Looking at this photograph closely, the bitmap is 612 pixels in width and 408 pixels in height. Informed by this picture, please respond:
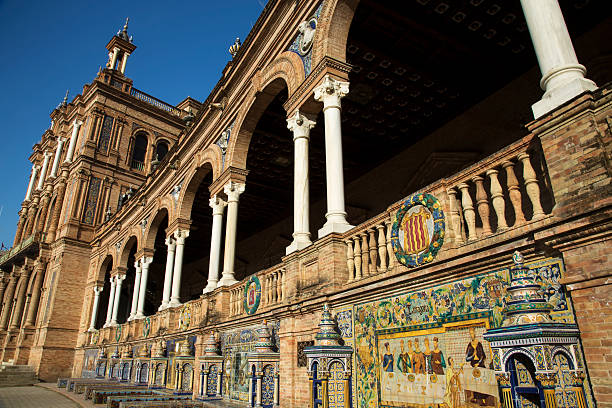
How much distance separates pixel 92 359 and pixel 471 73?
23.6m

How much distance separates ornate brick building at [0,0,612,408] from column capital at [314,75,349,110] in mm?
30

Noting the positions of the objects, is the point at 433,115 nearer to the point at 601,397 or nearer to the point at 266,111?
the point at 266,111

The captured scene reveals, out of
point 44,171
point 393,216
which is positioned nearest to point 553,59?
point 393,216

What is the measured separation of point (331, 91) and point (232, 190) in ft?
16.7

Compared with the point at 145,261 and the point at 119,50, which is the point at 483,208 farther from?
the point at 119,50

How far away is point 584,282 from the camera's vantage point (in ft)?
11.4

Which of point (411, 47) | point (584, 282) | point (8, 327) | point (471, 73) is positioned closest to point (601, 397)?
point (584, 282)

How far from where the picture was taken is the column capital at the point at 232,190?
12.2m

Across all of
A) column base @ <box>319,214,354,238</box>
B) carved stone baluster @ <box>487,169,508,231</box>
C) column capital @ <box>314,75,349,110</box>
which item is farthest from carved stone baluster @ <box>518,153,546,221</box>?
column capital @ <box>314,75,349,110</box>

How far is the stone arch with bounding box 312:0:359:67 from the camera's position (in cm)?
843

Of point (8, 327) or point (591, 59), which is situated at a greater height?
point (591, 59)

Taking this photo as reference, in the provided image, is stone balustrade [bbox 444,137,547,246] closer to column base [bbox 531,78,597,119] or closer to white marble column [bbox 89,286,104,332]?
column base [bbox 531,78,597,119]

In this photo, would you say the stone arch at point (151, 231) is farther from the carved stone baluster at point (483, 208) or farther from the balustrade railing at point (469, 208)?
the carved stone baluster at point (483, 208)

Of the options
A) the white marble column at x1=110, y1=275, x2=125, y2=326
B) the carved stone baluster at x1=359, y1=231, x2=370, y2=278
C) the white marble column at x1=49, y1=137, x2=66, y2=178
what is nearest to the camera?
the carved stone baluster at x1=359, y1=231, x2=370, y2=278
